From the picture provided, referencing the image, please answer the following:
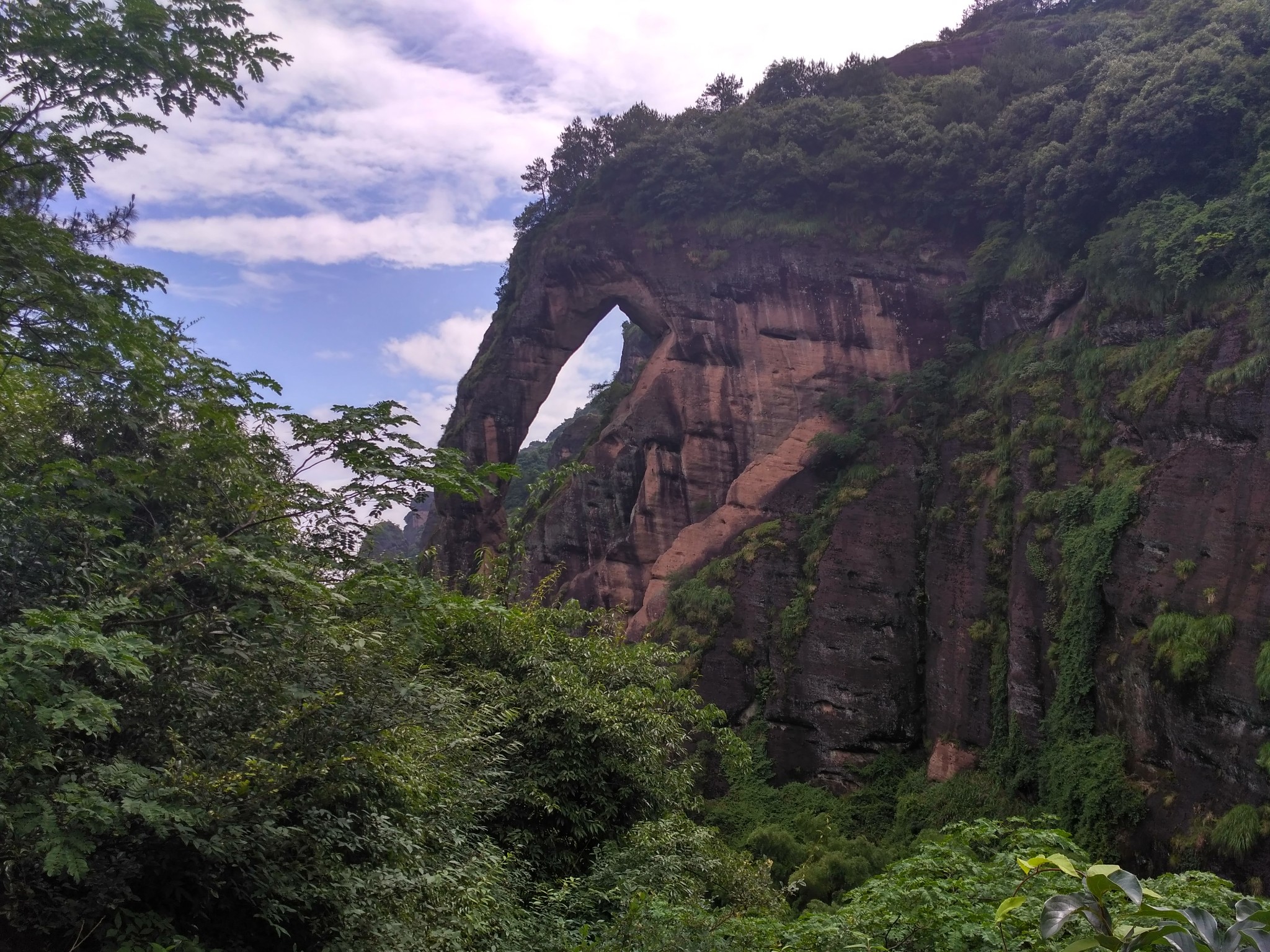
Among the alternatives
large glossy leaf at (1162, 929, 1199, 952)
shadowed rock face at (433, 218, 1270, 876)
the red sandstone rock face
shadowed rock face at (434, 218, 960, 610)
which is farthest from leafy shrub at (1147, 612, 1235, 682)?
large glossy leaf at (1162, 929, 1199, 952)

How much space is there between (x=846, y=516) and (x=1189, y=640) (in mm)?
8916

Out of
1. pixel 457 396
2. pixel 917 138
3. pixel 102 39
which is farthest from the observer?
pixel 457 396

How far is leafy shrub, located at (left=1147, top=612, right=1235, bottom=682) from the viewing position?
40.3 ft

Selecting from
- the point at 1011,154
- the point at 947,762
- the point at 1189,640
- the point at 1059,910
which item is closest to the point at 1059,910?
the point at 1059,910

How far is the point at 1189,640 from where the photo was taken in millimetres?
12625

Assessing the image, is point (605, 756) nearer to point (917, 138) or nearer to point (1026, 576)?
point (1026, 576)

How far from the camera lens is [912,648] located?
19281mm

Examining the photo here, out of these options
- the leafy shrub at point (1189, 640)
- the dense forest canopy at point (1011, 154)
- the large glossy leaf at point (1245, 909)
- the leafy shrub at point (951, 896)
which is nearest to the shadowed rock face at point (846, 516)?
the leafy shrub at point (1189, 640)

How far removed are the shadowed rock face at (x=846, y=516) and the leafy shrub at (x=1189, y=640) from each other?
0.18 m

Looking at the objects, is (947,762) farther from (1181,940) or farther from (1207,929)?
(1181,940)

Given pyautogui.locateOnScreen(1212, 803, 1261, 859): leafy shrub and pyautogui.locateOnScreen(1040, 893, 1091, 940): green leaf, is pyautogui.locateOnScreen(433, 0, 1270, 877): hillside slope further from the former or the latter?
pyautogui.locateOnScreen(1040, 893, 1091, 940): green leaf

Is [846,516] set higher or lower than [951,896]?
higher

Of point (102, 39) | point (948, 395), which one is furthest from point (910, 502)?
point (102, 39)

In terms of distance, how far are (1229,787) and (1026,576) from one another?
18.1ft
